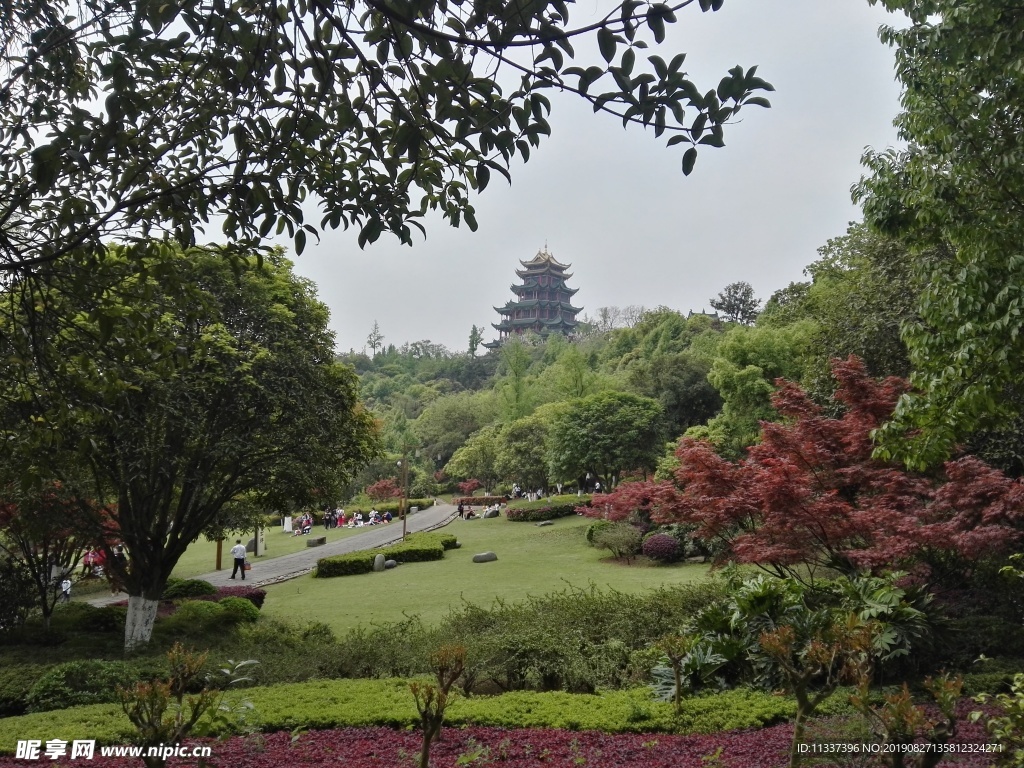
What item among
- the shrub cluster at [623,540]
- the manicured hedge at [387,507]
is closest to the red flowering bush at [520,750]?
the shrub cluster at [623,540]

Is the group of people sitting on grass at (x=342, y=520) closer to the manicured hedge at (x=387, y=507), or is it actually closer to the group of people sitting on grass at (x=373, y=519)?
the group of people sitting on grass at (x=373, y=519)

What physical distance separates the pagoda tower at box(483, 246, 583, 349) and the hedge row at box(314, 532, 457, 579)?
55.5 meters

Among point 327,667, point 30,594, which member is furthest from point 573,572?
point 30,594

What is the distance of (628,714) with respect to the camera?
5254 mm

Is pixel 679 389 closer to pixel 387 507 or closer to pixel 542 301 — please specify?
pixel 387 507

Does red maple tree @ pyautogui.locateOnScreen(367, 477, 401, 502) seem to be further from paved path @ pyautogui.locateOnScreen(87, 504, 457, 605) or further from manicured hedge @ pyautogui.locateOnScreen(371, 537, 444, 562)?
manicured hedge @ pyautogui.locateOnScreen(371, 537, 444, 562)

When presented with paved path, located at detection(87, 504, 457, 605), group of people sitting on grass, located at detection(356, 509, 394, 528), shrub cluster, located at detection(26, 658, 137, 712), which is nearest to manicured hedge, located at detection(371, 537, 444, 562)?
paved path, located at detection(87, 504, 457, 605)

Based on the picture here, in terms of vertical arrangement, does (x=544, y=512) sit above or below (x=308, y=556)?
above

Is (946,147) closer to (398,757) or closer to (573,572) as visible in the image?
(398,757)

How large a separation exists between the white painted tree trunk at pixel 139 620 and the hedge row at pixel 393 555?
868 cm

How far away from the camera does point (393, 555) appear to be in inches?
787

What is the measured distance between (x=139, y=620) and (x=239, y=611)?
199 cm

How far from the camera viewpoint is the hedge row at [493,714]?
5105 millimetres

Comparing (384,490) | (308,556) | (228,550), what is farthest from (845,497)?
(384,490)
